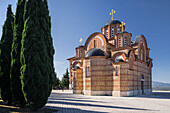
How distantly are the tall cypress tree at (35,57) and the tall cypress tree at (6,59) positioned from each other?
3414 millimetres

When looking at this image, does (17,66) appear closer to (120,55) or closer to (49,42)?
(49,42)

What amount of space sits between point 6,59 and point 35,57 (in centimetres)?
446

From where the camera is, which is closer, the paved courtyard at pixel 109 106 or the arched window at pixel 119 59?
the paved courtyard at pixel 109 106

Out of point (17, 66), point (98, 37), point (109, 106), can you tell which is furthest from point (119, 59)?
point (17, 66)

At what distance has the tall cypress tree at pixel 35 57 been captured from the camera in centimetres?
932

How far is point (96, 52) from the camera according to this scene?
24859 mm

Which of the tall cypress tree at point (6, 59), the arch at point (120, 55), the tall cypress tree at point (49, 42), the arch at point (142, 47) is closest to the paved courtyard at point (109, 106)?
the tall cypress tree at point (49, 42)

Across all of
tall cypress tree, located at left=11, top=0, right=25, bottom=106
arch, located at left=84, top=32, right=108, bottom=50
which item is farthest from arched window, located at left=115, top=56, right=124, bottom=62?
tall cypress tree, located at left=11, top=0, right=25, bottom=106

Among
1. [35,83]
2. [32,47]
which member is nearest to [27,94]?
[35,83]

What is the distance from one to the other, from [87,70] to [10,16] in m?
14.7

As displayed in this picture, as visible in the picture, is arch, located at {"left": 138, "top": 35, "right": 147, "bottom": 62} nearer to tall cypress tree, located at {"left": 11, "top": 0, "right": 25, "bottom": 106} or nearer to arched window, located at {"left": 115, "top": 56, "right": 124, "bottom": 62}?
arched window, located at {"left": 115, "top": 56, "right": 124, "bottom": 62}

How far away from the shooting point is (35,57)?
9539 millimetres

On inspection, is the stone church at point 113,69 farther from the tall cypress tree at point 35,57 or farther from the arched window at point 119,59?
the tall cypress tree at point 35,57

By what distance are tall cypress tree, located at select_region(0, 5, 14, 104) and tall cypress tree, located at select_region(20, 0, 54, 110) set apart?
341 cm
